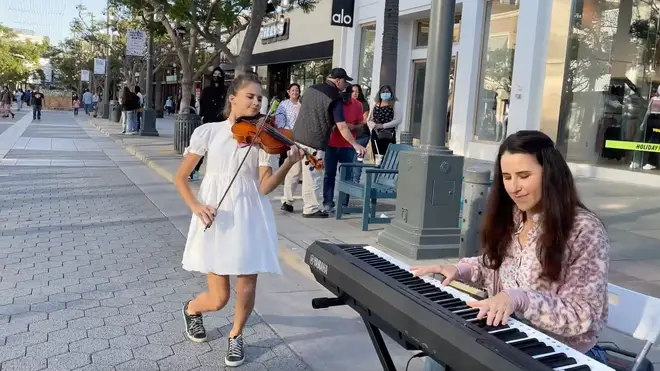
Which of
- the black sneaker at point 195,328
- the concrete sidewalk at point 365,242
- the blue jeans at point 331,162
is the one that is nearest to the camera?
the black sneaker at point 195,328

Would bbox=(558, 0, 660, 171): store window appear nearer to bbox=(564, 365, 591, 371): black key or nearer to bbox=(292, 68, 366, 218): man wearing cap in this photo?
bbox=(292, 68, 366, 218): man wearing cap

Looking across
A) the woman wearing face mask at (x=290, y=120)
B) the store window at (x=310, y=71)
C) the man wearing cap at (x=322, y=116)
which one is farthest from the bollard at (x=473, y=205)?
the store window at (x=310, y=71)

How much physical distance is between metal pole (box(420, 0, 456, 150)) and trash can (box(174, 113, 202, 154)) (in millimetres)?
9797

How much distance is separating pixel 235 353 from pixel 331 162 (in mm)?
4720

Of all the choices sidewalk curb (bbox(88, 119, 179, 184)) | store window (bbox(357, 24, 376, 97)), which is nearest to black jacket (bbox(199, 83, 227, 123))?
sidewalk curb (bbox(88, 119, 179, 184))

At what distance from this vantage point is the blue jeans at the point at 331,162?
323 inches

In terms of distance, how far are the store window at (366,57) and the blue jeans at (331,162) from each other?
13556 mm

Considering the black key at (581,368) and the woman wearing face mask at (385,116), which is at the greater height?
the woman wearing face mask at (385,116)

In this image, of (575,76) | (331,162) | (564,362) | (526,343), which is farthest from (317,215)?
(575,76)

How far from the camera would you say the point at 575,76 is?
14.3m

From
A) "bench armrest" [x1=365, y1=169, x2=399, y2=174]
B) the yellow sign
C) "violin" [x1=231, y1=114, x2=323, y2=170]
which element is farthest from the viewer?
the yellow sign

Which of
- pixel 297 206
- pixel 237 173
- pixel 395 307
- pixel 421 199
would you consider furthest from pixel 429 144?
pixel 395 307

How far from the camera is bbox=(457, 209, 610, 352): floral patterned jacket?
2.05m

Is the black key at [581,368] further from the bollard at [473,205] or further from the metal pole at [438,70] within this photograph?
the metal pole at [438,70]
